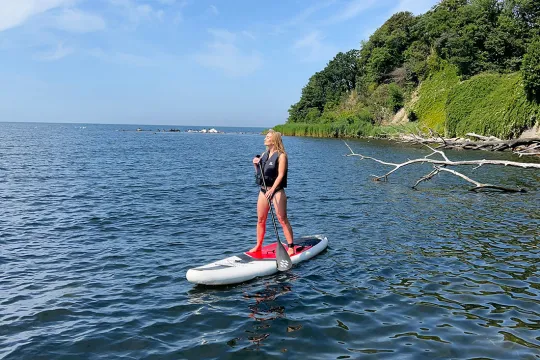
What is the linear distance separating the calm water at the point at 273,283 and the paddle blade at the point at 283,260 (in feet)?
0.67

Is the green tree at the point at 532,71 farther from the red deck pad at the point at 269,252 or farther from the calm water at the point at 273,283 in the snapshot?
the red deck pad at the point at 269,252

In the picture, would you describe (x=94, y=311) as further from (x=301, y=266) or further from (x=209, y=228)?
(x=209, y=228)

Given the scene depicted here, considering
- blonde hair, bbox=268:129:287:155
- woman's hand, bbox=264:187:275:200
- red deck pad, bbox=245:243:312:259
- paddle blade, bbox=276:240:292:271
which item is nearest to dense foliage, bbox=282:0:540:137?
red deck pad, bbox=245:243:312:259

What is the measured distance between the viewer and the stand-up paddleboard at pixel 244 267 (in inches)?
370

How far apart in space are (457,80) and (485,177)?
165ft

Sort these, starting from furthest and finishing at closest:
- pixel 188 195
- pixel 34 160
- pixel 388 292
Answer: pixel 34 160
pixel 188 195
pixel 388 292

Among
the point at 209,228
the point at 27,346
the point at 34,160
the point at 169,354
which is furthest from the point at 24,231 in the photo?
the point at 34,160

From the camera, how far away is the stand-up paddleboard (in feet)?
30.8

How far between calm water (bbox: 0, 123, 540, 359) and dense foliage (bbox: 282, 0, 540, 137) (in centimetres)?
3573

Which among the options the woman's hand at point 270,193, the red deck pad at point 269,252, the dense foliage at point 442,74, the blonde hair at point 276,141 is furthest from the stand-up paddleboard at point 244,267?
the dense foliage at point 442,74

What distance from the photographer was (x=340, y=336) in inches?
287

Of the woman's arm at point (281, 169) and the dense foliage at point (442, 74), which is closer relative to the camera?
the woman's arm at point (281, 169)

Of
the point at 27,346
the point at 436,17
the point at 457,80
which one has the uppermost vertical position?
the point at 436,17

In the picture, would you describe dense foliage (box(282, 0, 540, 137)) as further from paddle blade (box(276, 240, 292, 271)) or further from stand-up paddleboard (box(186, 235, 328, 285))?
paddle blade (box(276, 240, 292, 271))
